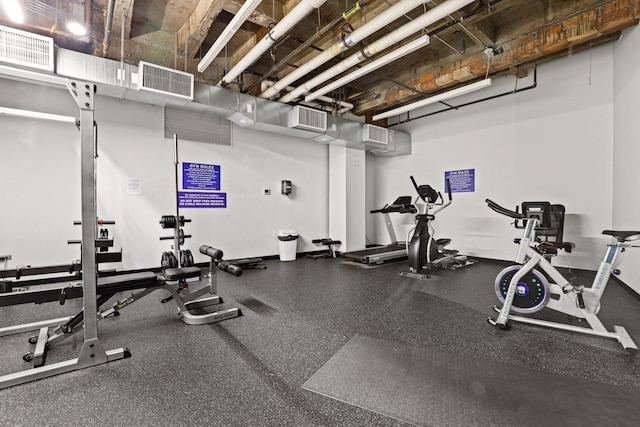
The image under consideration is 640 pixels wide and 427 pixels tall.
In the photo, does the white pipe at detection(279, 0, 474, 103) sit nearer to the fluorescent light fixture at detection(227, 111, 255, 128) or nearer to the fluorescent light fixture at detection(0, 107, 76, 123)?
the fluorescent light fixture at detection(227, 111, 255, 128)

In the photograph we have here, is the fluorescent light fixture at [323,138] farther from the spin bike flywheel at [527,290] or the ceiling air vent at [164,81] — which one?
the spin bike flywheel at [527,290]

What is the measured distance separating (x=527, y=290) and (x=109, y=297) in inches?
144

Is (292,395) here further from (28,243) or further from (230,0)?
(28,243)

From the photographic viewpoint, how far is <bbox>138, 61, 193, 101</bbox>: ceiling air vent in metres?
4.04

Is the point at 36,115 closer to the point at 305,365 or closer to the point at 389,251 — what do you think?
the point at 305,365

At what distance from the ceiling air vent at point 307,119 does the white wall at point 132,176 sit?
922 mm

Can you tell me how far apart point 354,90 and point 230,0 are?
3.89 m

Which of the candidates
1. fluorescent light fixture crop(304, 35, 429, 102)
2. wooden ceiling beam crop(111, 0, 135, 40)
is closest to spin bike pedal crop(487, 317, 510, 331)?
fluorescent light fixture crop(304, 35, 429, 102)

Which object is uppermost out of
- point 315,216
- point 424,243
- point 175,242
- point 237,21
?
point 237,21

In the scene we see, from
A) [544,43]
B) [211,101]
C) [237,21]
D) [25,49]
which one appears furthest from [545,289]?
[25,49]

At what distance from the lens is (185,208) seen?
5.35m

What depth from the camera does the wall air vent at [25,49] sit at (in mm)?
3273

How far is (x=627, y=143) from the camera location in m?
3.90

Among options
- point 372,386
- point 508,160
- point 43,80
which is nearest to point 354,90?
point 508,160
